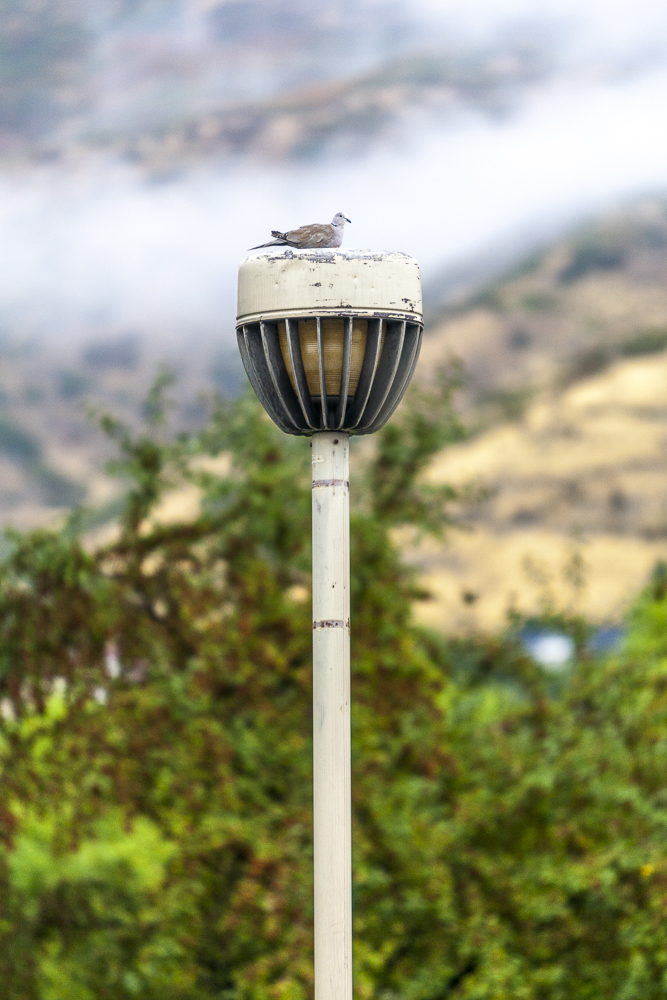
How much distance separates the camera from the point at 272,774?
26.8 feet

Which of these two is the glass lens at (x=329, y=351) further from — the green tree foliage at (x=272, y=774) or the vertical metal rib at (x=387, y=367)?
the green tree foliage at (x=272, y=774)

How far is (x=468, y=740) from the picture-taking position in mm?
8531

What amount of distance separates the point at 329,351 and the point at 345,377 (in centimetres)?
9

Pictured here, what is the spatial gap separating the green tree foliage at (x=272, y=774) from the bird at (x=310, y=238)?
493 cm

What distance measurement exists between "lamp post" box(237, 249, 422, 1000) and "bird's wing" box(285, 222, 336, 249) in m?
0.09

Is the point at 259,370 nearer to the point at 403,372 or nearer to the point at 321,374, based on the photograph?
the point at 321,374

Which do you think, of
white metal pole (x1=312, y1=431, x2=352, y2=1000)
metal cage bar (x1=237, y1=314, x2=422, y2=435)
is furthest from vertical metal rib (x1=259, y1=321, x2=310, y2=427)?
white metal pole (x1=312, y1=431, x2=352, y2=1000)

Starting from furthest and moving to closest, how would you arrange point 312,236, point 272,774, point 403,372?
point 272,774 < point 403,372 < point 312,236

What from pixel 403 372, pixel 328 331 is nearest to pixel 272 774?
pixel 403 372

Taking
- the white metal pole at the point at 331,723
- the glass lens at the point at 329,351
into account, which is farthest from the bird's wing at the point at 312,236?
the white metal pole at the point at 331,723

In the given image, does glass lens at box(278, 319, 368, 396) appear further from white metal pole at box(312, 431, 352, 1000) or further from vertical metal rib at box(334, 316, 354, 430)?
white metal pole at box(312, 431, 352, 1000)

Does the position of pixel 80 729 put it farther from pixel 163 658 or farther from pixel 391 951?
pixel 391 951

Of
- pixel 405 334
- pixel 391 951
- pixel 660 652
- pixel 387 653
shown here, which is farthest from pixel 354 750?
pixel 405 334

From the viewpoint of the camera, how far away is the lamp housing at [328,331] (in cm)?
320
